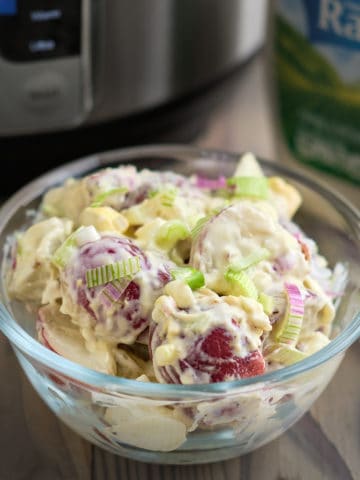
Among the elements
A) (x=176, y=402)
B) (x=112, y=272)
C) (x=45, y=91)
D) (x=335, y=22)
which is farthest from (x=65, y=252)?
(x=335, y=22)

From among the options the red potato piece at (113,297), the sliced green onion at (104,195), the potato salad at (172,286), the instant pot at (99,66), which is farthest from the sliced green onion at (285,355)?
the instant pot at (99,66)

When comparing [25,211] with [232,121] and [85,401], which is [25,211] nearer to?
[85,401]

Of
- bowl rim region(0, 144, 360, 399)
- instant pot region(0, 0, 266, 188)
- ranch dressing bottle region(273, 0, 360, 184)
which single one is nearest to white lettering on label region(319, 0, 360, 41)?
ranch dressing bottle region(273, 0, 360, 184)

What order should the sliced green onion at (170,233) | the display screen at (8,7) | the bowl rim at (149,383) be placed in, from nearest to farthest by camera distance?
the bowl rim at (149,383) → the sliced green onion at (170,233) → the display screen at (8,7)

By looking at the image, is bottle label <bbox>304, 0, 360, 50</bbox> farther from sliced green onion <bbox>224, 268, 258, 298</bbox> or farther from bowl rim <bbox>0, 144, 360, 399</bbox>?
sliced green onion <bbox>224, 268, 258, 298</bbox>

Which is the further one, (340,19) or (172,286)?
(340,19)

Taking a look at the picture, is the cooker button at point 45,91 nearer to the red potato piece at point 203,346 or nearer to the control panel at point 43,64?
the control panel at point 43,64

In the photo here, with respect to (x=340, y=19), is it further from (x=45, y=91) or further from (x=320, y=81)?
(x=45, y=91)
